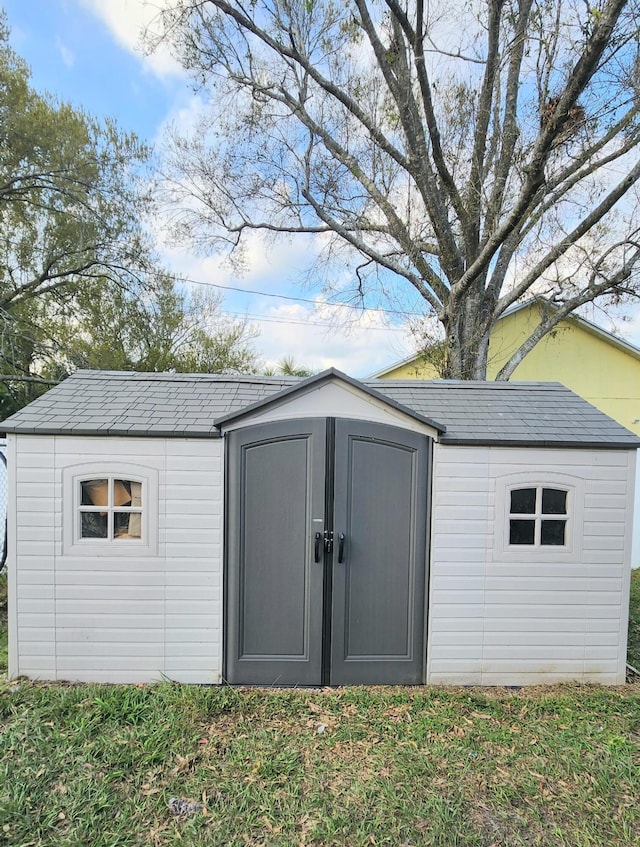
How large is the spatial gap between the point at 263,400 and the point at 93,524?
181 centimetres

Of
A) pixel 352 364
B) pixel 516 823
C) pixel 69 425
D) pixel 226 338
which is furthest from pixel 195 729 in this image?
pixel 226 338

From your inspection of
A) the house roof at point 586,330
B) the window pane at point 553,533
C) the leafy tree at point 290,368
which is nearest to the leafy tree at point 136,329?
the leafy tree at point 290,368

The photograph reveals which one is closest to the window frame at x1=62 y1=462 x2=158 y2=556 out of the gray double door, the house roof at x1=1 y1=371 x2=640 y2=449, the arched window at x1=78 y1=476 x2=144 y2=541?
the arched window at x1=78 y1=476 x2=144 y2=541

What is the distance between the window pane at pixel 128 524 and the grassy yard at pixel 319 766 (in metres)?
1.21

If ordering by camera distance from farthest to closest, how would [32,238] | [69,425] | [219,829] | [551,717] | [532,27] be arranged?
[32,238] → [532,27] → [69,425] → [551,717] → [219,829]

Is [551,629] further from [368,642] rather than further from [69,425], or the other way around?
[69,425]

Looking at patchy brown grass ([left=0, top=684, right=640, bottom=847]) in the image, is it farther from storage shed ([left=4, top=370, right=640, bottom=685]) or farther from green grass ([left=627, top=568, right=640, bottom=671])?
green grass ([left=627, top=568, right=640, bottom=671])

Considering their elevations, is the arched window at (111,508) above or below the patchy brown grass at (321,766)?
above

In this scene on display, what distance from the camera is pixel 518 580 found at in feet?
11.9

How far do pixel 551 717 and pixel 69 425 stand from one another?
4.48 m

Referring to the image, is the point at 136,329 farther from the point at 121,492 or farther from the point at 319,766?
the point at 319,766

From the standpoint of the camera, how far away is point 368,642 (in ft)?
11.7

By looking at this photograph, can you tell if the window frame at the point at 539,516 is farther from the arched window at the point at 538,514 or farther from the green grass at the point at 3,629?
the green grass at the point at 3,629

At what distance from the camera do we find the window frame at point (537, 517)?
3633 millimetres
